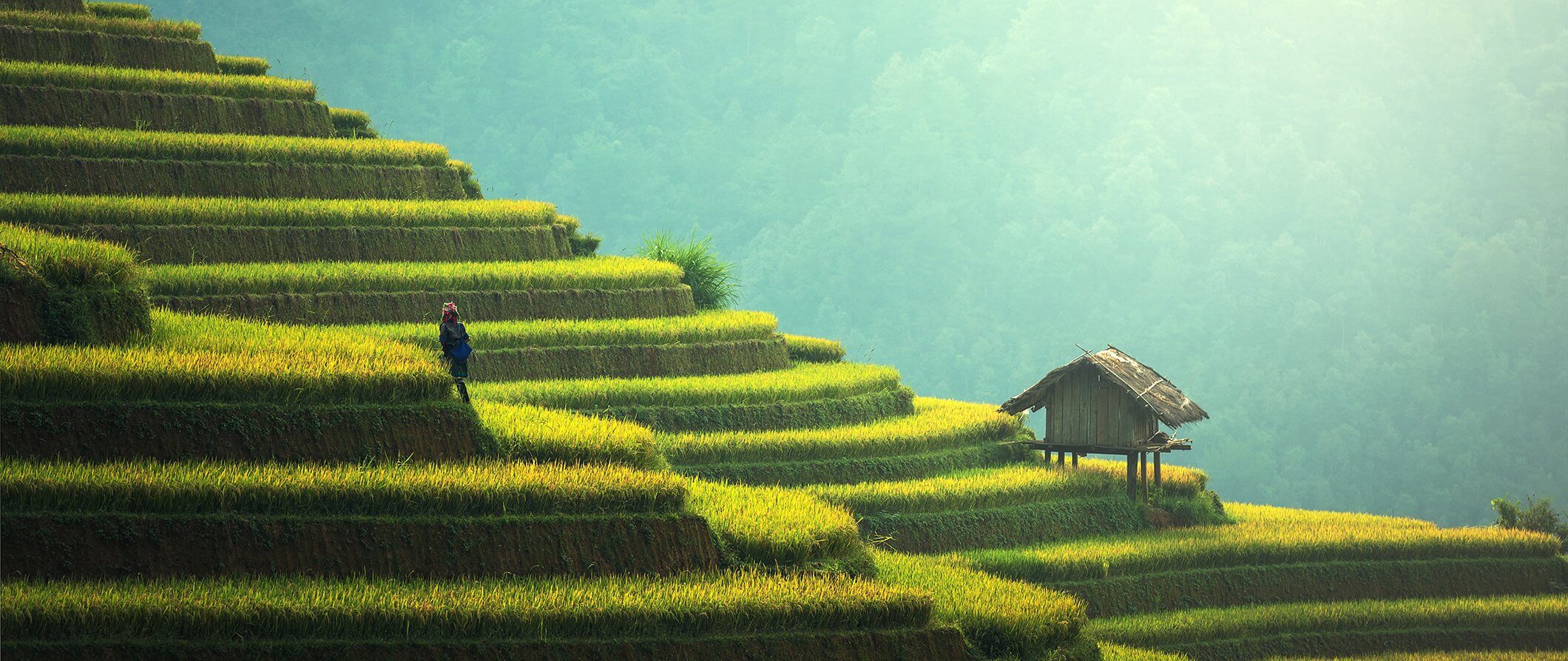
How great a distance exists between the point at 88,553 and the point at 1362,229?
367ft

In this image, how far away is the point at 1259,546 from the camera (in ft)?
88.4

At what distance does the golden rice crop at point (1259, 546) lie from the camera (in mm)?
23906

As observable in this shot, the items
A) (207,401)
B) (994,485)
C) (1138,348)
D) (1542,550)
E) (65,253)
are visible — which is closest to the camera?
(207,401)

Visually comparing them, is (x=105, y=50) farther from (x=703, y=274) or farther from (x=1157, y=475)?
(x=1157, y=475)

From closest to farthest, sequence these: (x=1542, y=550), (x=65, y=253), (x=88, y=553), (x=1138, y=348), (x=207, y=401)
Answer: (x=88, y=553) < (x=207, y=401) < (x=65, y=253) < (x=1542, y=550) < (x=1138, y=348)

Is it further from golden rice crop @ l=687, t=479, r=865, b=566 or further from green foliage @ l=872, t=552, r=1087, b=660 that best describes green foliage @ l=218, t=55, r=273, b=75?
green foliage @ l=872, t=552, r=1087, b=660

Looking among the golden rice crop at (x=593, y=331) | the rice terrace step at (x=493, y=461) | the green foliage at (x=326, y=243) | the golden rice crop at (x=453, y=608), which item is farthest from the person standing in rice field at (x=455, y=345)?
the green foliage at (x=326, y=243)

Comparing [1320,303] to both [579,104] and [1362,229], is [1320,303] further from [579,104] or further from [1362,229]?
[579,104]

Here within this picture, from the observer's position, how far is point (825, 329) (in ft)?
384

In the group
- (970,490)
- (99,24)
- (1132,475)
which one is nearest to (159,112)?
(99,24)

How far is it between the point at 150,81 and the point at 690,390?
1185 cm

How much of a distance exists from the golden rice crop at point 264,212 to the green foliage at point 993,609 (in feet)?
39.0

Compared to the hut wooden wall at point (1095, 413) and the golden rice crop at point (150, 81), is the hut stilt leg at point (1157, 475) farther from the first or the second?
the golden rice crop at point (150, 81)

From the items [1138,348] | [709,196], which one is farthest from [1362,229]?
[709,196]
